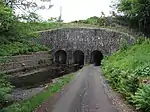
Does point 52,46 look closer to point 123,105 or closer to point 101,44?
point 101,44

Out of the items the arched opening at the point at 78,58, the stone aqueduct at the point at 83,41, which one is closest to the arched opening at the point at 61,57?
the stone aqueduct at the point at 83,41

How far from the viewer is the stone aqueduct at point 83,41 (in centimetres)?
5456

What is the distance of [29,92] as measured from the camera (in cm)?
2812

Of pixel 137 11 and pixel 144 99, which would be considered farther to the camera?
pixel 137 11

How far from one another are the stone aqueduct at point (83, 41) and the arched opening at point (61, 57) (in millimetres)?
989

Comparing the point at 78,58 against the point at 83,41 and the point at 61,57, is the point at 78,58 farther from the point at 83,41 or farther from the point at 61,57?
the point at 83,41

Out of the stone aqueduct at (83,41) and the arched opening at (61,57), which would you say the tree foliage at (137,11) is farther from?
the arched opening at (61,57)

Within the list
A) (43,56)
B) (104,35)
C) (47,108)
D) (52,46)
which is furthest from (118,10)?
(47,108)

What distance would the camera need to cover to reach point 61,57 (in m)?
65.8

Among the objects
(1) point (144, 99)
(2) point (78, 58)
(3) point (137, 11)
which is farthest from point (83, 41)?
(1) point (144, 99)

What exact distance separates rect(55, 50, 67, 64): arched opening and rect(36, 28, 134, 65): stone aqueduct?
0.99 m

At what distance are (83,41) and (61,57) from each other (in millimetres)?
9761

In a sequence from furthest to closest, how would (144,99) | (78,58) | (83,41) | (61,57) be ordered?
(78,58) → (61,57) → (83,41) → (144,99)

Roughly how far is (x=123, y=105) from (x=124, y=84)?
232cm
